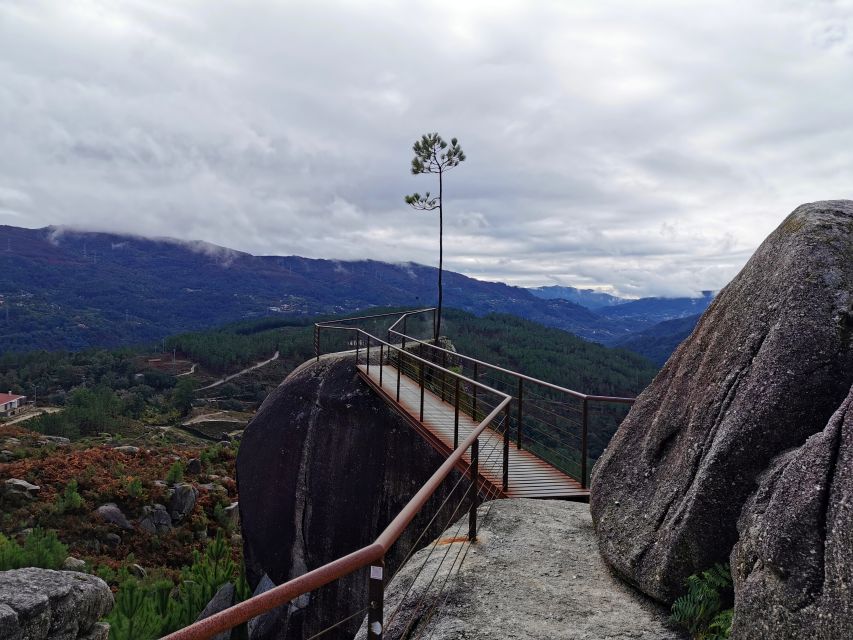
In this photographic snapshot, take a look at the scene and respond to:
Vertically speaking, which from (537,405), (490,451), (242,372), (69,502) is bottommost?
(242,372)

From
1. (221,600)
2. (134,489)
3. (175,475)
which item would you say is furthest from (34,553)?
(175,475)

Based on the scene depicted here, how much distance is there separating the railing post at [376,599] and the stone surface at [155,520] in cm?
2027

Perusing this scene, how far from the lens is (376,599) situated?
8.91 ft

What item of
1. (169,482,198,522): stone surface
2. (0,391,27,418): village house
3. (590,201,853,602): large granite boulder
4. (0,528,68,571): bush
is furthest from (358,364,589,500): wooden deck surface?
(0,391,27,418): village house

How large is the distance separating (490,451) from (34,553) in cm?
1244

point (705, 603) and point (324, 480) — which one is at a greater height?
point (705, 603)

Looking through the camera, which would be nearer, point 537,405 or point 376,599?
point 376,599

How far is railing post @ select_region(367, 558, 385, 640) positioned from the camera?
2.64 m

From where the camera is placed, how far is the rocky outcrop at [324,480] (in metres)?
11.2

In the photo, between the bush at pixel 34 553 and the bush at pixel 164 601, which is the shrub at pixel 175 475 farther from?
the bush at pixel 34 553

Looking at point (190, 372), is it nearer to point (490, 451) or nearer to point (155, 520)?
point (155, 520)

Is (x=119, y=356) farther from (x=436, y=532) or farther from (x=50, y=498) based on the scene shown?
(x=436, y=532)

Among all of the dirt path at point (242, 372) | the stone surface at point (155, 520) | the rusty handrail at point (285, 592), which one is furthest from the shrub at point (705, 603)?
the dirt path at point (242, 372)

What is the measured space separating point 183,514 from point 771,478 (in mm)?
21669
